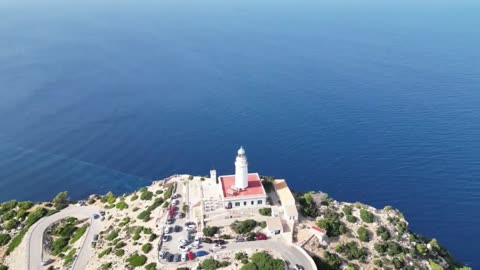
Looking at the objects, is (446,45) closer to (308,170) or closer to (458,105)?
(458,105)

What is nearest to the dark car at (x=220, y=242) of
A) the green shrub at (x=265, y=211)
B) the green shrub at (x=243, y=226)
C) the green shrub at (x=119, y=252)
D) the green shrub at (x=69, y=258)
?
the green shrub at (x=243, y=226)

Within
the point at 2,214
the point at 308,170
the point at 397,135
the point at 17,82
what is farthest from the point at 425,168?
the point at 17,82

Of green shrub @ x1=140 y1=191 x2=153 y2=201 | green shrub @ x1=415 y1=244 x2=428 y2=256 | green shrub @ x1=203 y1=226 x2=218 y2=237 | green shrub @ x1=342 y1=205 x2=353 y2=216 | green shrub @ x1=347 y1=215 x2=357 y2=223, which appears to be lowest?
green shrub @ x1=415 y1=244 x2=428 y2=256

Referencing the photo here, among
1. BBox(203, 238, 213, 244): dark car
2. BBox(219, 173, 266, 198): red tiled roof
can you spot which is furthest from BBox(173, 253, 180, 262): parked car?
BBox(219, 173, 266, 198): red tiled roof

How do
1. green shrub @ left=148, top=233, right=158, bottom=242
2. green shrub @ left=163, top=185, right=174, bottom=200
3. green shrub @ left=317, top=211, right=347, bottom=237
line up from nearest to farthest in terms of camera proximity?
green shrub @ left=148, top=233, right=158, bottom=242 → green shrub @ left=317, top=211, right=347, bottom=237 → green shrub @ left=163, top=185, right=174, bottom=200

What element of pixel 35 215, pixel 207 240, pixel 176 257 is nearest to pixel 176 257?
pixel 176 257

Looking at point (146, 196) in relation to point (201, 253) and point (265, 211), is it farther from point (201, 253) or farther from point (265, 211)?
point (265, 211)

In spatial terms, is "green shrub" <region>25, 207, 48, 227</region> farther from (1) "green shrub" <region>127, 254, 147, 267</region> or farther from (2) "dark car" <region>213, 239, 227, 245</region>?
(2) "dark car" <region>213, 239, 227, 245</region>
